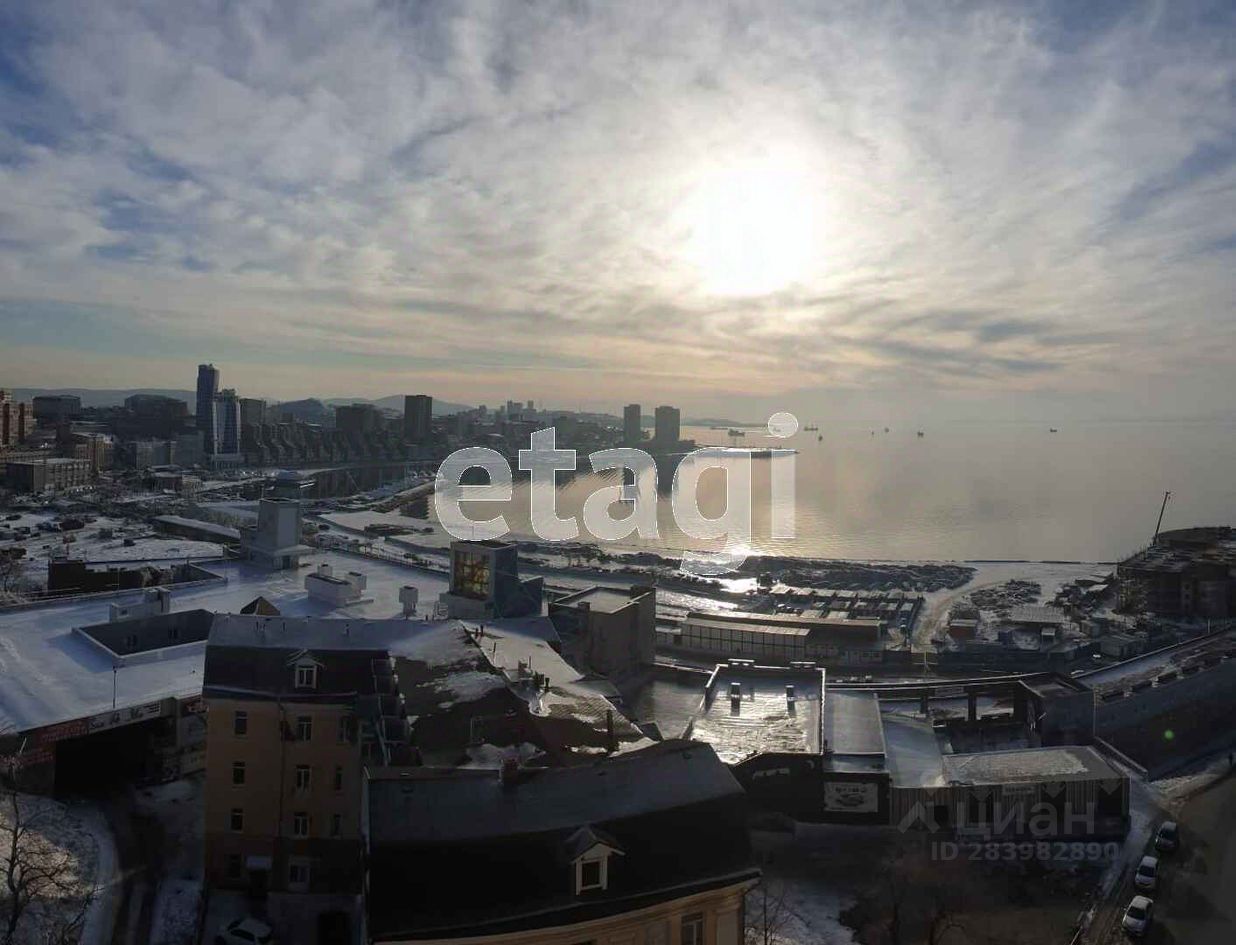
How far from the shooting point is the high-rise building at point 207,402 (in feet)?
142

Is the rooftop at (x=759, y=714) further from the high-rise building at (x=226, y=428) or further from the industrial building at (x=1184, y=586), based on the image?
the high-rise building at (x=226, y=428)

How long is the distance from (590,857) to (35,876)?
2897 millimetres

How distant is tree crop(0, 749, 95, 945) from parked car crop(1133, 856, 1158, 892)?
5.30 m

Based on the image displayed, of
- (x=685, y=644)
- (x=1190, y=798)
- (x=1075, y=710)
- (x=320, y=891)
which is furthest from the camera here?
(x=685, y=644)

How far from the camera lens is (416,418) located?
55.3 metres

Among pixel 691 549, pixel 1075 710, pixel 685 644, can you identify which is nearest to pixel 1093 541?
pixel 691 549

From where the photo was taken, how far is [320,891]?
14.6ft

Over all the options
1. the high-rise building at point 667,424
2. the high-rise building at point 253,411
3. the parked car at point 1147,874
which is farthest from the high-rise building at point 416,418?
the parked car at point 1147,874

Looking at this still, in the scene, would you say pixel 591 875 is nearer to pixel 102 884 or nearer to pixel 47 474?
pixel 102 884

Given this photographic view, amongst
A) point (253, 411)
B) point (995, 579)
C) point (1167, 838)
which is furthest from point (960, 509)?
point (253, 411)

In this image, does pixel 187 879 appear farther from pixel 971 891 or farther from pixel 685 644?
pixel 685 644

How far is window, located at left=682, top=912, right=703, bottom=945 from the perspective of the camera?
2942 mm

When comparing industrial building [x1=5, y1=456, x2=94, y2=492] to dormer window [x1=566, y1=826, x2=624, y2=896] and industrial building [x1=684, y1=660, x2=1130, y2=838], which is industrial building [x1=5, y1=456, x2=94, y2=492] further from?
dormer window [x1=566, y1=826, x2=624, y2=896]

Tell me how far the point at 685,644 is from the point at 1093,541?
17250 millimetres
